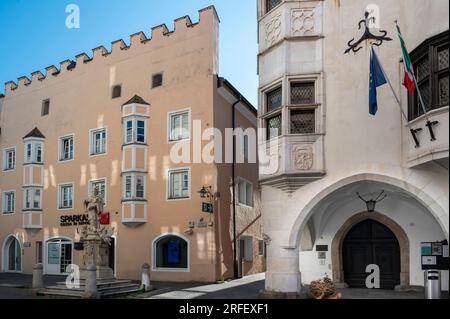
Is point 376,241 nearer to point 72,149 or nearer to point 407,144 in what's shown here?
point 407,144

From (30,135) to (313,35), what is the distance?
66.7ft

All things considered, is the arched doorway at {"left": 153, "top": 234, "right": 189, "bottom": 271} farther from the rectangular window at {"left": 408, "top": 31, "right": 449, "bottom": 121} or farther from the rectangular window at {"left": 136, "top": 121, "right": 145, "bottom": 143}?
the rectangular window at {"left": 408, "top": 31, "right": 449, "bottom": 121}

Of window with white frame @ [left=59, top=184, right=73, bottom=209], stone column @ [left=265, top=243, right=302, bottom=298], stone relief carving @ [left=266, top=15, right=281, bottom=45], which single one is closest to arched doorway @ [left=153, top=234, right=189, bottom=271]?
window with white frame @ [left=59, top=184, right=73, bottom=209]

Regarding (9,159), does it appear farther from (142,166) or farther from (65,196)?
(142,166)

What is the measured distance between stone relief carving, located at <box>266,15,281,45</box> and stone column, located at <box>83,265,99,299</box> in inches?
363

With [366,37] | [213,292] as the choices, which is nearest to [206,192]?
[213,292]

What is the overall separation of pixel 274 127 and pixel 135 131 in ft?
36.7

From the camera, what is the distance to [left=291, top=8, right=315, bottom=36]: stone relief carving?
A: 16266 millimetres

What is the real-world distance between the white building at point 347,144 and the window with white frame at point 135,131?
34.1ft

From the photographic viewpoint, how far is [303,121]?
16.1m

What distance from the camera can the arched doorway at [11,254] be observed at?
3187 centimetres

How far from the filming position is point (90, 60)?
1163 inches

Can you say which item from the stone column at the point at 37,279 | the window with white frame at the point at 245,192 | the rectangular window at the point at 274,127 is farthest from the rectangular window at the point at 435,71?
the window with white frame at the point at 245,192

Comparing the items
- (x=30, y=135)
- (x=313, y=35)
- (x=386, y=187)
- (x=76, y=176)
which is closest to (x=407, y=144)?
(x=386, y=187)
